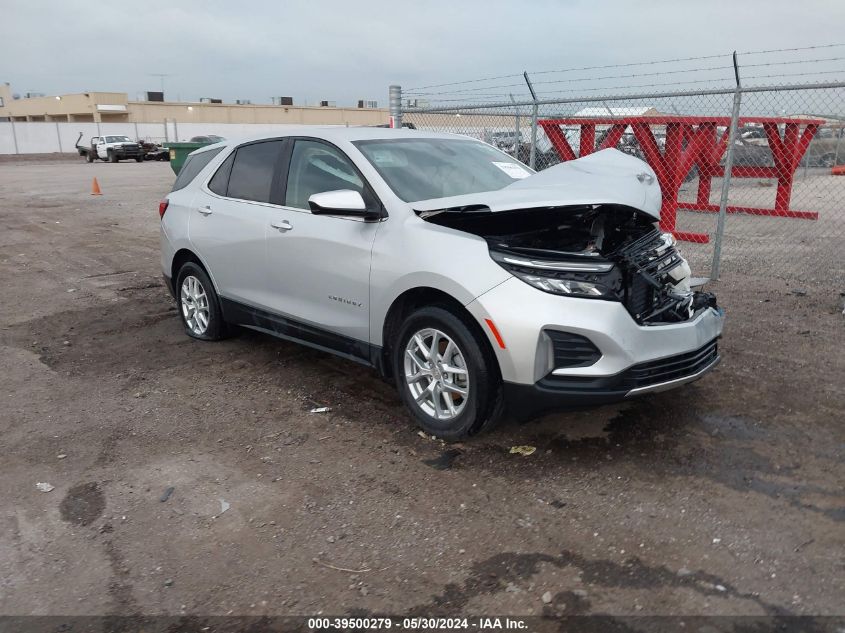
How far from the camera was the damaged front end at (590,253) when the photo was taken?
363 centimetres

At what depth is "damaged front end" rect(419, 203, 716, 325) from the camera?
3.63m

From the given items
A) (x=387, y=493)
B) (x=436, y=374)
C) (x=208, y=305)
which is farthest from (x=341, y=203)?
(x=208, y=305)

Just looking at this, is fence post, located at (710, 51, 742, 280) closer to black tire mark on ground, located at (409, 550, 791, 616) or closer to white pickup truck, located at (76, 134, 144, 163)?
black tire mark on ground, located at (409, 550, 791, 616)

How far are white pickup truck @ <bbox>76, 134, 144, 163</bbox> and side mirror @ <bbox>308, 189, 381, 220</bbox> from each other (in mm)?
40500

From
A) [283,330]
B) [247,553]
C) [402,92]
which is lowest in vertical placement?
[247,553]

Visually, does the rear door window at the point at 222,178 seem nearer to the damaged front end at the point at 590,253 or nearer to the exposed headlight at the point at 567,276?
the damaged front end at the point at 590,253

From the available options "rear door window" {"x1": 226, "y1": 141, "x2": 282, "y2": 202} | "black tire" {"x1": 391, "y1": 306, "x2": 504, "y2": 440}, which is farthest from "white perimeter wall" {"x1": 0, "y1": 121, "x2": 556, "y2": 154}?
"black tire" {"x1": 391, "y1": 306, "x2": 504, "y2": 440}

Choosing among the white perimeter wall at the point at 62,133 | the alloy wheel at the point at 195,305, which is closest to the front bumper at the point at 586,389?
the alloy wheel at the point at 195,305

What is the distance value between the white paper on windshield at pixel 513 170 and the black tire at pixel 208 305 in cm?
252

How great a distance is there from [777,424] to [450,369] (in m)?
2.01

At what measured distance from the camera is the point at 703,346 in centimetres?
397

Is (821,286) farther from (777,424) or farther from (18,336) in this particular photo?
(18,336)

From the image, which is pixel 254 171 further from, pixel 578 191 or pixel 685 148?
pixel 685 148

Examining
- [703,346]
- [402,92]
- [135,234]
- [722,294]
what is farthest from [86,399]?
[135,234]
